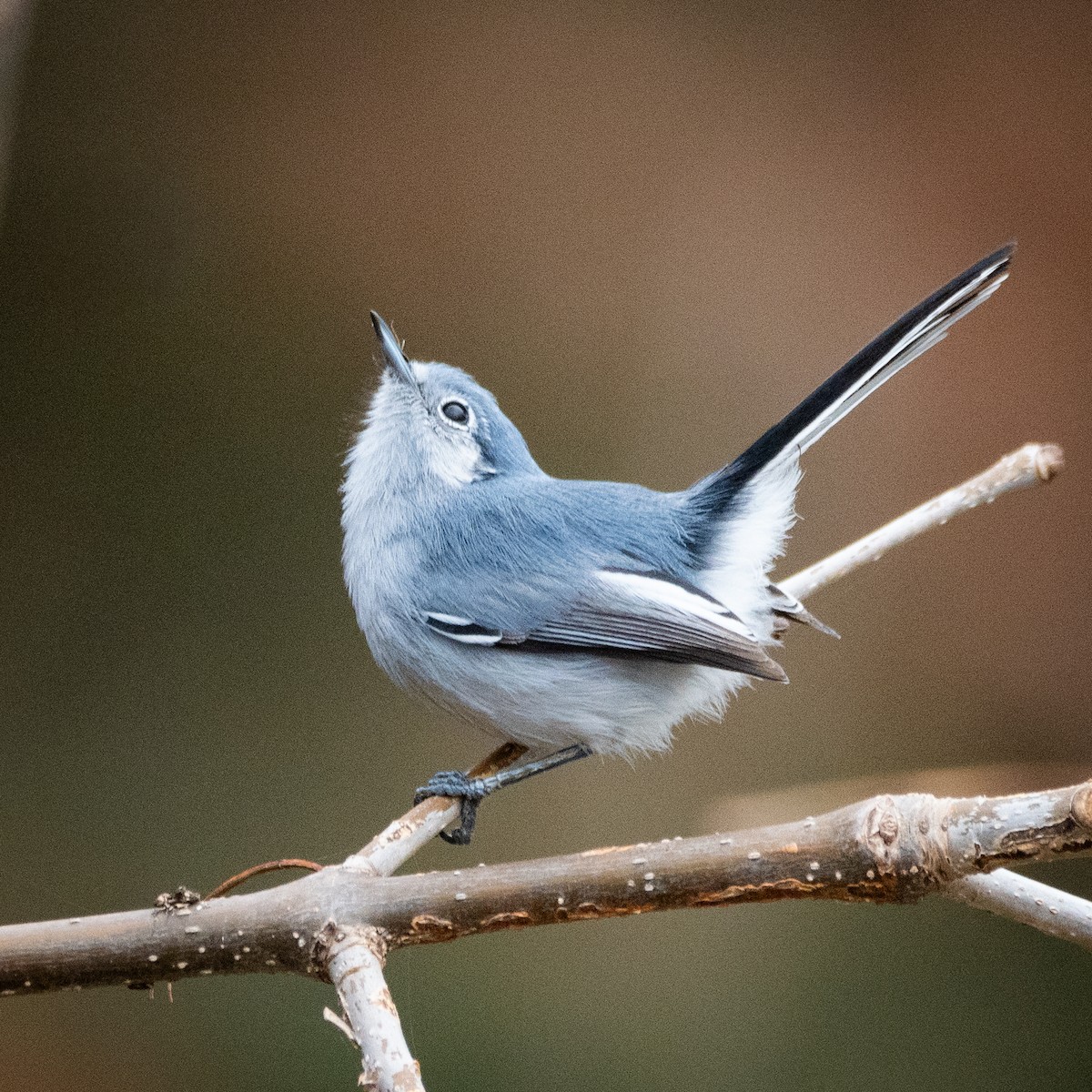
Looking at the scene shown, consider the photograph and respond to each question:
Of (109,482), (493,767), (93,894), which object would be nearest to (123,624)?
(109,482)

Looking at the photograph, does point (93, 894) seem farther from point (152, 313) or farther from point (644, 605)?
point (644, 605)

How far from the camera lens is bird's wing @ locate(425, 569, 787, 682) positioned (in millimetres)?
830

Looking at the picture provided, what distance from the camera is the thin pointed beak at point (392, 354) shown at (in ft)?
→ 2.91

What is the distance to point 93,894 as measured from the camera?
130 cm

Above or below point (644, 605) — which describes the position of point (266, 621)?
above

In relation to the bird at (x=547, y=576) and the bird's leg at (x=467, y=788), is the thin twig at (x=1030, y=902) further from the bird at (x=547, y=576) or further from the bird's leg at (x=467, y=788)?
the bird's leg at (x=467, y=788)

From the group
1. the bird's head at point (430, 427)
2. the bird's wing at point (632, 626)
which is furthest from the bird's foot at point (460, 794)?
the bird's head at point (430, 427)

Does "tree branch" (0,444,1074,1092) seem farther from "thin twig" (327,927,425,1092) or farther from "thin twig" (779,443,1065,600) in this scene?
"thin twig" (779,443,1065,600)

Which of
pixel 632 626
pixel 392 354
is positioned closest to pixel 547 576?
pixel 632 626

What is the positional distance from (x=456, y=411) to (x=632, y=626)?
0.25 metres

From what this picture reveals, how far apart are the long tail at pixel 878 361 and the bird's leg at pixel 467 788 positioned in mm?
290

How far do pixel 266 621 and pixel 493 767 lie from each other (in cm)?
48

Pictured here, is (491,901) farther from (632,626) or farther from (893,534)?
(893,534)

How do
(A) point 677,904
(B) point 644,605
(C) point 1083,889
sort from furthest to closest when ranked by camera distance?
1. (C) point 1083,889
2. (B) point 644,605
3. (A) point 677,904
